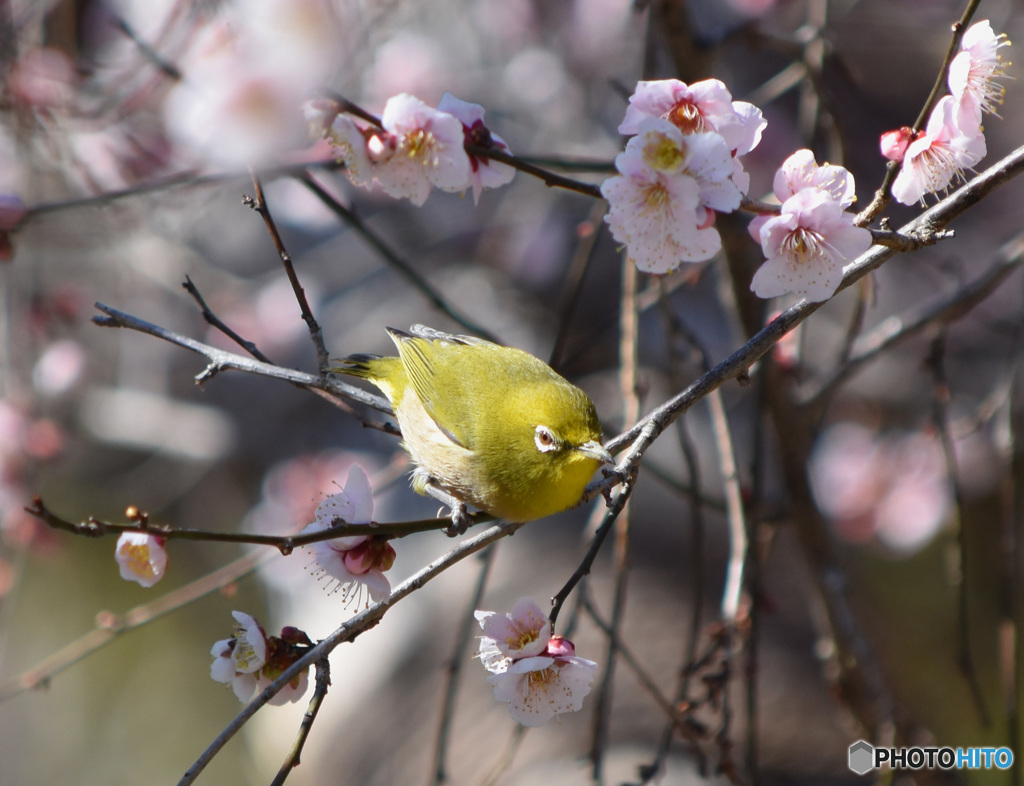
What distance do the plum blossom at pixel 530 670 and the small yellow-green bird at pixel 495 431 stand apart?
279 millimetres

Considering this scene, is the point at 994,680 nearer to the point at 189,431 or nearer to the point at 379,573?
the point at 379,573

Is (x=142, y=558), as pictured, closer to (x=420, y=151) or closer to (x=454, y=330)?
(x=420, y=151)

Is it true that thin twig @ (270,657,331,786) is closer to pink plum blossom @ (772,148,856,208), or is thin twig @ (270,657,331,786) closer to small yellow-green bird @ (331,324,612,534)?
small yellow-green bird @ (331,324,612,534)

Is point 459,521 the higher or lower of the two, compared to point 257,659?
higher

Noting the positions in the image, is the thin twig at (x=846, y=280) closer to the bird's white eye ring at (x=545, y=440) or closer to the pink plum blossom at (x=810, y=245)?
the pink plum blossom at (x=810, y=245)

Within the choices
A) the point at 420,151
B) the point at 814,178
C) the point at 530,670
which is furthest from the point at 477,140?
the point at 530,670

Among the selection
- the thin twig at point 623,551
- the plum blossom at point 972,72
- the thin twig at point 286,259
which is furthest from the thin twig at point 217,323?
the plum blossom at point 972,72

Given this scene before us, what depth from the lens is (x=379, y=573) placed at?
4.69ft

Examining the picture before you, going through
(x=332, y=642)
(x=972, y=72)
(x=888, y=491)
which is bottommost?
(x=332, y=642)

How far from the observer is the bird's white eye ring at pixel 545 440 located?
5.69 feet

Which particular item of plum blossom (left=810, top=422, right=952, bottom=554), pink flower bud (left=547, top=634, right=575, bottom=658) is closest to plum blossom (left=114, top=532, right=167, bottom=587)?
pink flower bud (left=547, top=634, right=575, bottom=658)

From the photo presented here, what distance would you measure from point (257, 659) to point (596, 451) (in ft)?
2.40

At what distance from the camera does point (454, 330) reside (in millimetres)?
4445

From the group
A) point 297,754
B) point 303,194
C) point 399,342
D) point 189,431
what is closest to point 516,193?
point 303,194
